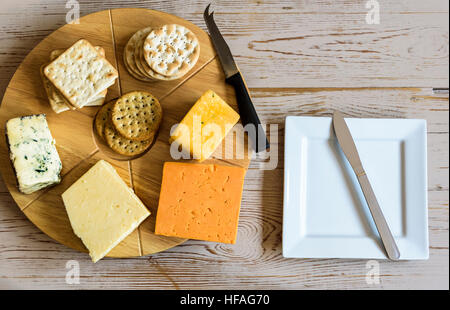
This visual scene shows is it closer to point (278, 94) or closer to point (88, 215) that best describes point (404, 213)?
point (278, 94)

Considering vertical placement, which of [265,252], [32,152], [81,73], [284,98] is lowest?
[265,252]

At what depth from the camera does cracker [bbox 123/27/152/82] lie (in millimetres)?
1228

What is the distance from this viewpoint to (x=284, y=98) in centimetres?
137

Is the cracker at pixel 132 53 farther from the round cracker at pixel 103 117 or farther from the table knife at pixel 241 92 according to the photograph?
the table knife at pixel 241 92

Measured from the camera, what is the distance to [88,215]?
1187mm

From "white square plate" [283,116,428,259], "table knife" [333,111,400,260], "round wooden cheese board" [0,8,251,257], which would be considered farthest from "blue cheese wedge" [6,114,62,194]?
"table knife" [333,111,400,260]

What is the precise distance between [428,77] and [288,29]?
53 cm

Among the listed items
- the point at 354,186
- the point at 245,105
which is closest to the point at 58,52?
the point at 245,105

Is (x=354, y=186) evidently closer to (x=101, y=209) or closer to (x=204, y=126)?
(x=204, y=126)

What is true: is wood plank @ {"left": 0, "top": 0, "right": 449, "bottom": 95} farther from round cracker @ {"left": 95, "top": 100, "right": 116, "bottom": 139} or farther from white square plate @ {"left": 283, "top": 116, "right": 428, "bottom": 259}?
round cracker @ {"left": 95, "top": 100, "right": 116, "bottom": 139}

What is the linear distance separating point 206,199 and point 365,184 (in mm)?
534

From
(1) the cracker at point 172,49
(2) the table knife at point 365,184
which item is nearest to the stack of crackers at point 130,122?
(1) the cracker at point 172,49

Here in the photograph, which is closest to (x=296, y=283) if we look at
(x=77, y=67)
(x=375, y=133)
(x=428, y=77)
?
(x=375, y=133)

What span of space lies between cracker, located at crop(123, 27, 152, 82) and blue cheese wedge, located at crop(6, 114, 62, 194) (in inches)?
11.9
